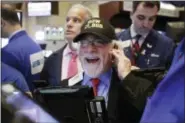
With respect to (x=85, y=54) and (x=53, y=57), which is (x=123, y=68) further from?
(x=53, y=57)

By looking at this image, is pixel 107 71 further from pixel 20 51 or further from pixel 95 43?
pixel 20 51

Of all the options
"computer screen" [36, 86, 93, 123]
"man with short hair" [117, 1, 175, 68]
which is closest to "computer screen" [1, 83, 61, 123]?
"computer screen" [36, 86, 93, 123]

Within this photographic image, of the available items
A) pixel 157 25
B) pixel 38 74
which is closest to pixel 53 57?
pixel 38 74

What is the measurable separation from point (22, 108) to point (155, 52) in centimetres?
176

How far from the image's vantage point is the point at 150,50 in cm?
260

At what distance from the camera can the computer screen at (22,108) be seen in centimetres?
93

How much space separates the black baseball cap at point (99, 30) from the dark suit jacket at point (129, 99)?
0.82ft

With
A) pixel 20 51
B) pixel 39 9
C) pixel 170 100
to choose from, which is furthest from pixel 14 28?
pixel 39 9

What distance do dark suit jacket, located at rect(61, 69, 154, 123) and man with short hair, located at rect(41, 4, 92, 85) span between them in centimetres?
68

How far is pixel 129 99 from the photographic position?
1693 mm

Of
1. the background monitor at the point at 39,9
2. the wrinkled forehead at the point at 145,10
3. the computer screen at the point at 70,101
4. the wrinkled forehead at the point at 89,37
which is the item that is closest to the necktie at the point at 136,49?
the wrinkled forehead at the point at 145,10

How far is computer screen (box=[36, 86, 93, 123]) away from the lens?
1.42 metres

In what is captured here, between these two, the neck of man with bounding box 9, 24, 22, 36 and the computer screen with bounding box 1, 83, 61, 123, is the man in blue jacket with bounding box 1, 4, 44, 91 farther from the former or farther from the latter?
the computer screen with bounding box 1, 83, 61, 123

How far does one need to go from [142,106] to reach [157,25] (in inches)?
260
